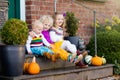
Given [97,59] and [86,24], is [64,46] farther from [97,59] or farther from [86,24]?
[86,24]

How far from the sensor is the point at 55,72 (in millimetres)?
5875

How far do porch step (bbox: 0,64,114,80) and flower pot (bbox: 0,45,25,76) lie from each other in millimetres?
114

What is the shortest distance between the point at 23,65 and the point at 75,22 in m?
2.36

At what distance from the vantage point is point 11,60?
5363 millimetres

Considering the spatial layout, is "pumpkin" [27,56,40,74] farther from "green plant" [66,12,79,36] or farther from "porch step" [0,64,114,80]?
"green plant" [66,12,79,36]

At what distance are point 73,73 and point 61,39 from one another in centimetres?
94

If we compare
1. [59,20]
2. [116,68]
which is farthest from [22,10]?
[116,68]

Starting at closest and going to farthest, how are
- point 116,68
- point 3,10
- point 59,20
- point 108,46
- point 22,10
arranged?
point 3,10, point 59,20, point 116,68, point 22,10, point 108,46

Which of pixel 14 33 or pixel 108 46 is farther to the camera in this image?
pixel 108 46

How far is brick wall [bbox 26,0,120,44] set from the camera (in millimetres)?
7710

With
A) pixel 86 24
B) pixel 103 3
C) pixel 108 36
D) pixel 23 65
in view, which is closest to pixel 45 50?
pixel 23 65

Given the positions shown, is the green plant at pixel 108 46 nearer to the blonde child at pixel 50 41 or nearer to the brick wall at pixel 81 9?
the brick wall at pixel 81 9

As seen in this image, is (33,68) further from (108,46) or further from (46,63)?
(108,46)

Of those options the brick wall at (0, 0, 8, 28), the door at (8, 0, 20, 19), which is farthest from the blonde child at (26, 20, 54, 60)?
the door at (8, 0, 20, 19)
